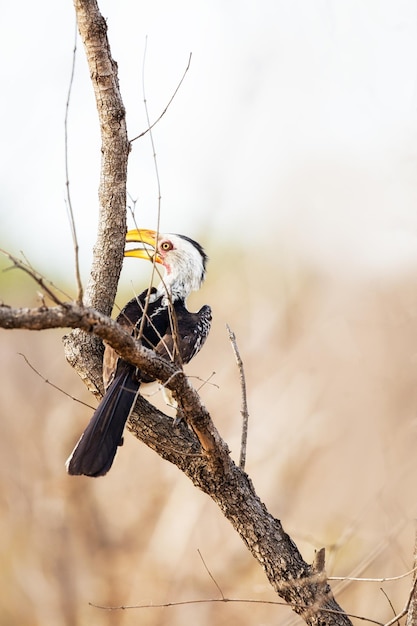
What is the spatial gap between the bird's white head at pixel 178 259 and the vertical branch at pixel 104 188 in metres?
0.40

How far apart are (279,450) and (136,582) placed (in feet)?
4.62

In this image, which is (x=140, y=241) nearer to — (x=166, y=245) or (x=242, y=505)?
(x=166, y=245)

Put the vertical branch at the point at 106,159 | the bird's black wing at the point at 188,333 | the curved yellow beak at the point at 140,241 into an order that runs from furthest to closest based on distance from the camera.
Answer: the curved yellow beak at the point at 140,241
the bird's black wing at the point at 188,333
the vertical branch at the point at 106,159

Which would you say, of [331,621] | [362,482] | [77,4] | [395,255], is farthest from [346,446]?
[77,4]

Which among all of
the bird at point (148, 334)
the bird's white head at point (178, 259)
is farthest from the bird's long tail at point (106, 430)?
the bird's white head at point (178, 259)

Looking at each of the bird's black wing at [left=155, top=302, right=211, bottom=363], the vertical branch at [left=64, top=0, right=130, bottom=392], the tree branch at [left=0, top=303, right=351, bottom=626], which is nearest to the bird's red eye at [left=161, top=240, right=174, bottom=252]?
the bird's black wing at [left=155, top=302, right=211, bottom=363]

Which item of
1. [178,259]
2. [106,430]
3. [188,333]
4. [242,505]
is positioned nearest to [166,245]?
[178,259]

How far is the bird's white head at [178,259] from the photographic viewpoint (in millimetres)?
2840

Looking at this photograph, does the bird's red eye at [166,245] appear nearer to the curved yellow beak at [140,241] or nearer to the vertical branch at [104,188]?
the curved yellow beak at [140,241]

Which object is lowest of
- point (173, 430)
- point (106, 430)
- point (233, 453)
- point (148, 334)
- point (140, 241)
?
point (106, 430)

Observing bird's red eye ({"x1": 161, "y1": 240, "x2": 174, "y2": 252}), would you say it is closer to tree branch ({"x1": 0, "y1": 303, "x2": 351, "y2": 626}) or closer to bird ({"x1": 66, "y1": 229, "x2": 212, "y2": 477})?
bird ({"x1": 66, "y1": 229, "x2": 212, "y2": 477})

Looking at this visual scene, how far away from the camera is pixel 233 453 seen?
17.6 feet

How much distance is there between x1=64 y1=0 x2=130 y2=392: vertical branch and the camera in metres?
2.23

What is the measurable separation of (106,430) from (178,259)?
3.20ft
